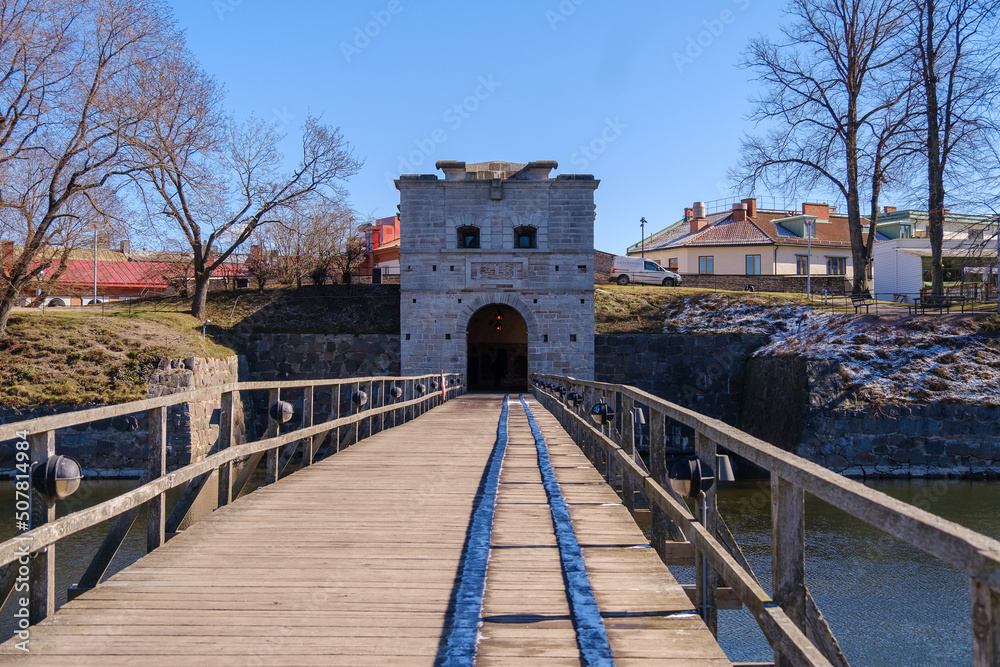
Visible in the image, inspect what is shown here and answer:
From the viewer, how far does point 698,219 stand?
50.7 metres

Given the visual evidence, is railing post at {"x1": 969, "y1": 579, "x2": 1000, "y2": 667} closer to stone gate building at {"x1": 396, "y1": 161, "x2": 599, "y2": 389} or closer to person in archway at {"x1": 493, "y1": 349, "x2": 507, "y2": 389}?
stone gate building at {"x1": 396, "y1": 161, "x2": 599, "y2": 389}

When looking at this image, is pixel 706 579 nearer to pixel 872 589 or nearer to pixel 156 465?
pixel 156 465

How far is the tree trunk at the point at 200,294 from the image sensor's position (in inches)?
1078

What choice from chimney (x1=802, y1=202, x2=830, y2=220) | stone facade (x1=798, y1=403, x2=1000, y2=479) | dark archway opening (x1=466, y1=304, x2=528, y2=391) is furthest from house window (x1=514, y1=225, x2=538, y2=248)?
chimney (x1=802, y1=202, x2=830, y2=220)

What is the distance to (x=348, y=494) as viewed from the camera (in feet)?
21.2

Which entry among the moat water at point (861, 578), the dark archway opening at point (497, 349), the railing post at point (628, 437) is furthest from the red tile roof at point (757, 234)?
the railing post at point (628, 437)

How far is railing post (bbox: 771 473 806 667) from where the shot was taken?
2588 mm

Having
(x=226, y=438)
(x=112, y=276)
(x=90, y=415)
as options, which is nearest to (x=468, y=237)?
(x=226, y=438)

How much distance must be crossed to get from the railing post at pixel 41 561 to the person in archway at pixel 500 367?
32344 millimetres

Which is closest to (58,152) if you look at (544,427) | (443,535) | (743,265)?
(544,427)

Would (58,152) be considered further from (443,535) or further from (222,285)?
(443,535)

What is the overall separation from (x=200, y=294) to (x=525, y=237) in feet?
39.2

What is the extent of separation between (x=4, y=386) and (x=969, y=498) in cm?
2320

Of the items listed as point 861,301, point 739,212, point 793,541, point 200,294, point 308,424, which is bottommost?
point 308,424
